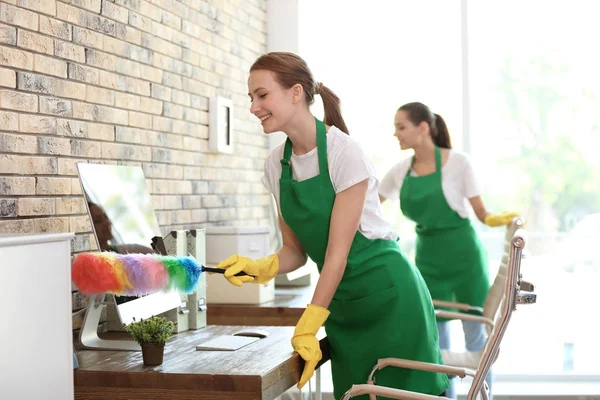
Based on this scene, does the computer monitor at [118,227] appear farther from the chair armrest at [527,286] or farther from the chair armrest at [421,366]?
the chair armrest at [527,286]

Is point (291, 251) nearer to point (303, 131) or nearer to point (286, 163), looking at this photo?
point (286, 163)

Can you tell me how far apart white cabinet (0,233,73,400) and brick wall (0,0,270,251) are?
63 cm

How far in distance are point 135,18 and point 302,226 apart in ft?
3.98

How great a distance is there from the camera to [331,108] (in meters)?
2.56

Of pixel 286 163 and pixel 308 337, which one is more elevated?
pixel 286 163

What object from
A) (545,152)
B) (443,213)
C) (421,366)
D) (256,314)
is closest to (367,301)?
(421,366)

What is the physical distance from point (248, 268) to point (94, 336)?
48cm

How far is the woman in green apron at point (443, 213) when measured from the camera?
14.1 ft

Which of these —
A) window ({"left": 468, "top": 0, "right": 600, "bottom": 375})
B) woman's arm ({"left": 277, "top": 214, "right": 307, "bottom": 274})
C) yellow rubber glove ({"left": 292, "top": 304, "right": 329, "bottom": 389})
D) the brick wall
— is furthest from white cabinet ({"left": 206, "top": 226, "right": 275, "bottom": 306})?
window ({"left": 468, "top": 0, "right": 600, "bottom": 375})

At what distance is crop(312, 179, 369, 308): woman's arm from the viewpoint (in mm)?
2250

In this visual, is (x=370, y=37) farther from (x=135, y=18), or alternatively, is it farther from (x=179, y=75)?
(x=135, y=18)

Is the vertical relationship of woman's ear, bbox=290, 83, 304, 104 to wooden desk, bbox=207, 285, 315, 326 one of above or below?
above

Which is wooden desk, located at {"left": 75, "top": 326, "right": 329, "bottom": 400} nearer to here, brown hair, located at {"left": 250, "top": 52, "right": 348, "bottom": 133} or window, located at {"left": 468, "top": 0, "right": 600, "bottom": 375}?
brown hair, located at {"left": 250, "top": 52, "right": 348, "bottom": 133}

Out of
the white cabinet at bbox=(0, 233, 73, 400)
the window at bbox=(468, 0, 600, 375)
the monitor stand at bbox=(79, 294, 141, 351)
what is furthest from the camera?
the window at bbox=(468, 0, 600, 375)
